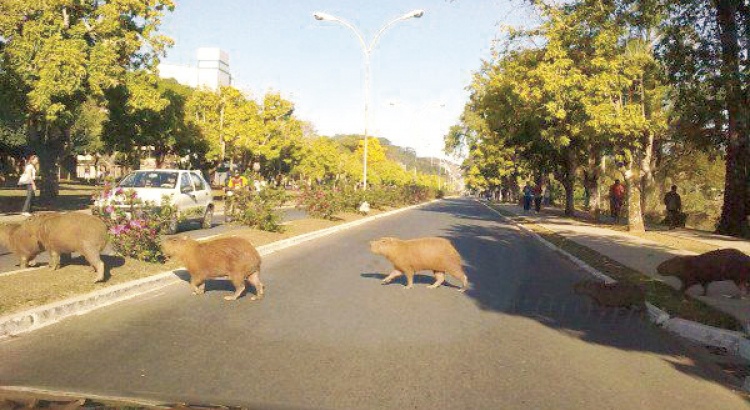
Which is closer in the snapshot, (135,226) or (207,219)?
(135,226)

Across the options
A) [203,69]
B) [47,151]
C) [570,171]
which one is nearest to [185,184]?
[47,151]

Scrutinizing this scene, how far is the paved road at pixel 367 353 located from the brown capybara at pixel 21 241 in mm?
2164

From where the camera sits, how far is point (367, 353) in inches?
237

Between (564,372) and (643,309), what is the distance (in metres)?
3.71

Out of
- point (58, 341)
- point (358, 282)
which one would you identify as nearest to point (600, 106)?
point (358, 282)

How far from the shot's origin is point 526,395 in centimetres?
490

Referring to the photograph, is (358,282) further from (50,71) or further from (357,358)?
(50,71)

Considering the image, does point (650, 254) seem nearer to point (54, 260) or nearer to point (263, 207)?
point (263, 207)

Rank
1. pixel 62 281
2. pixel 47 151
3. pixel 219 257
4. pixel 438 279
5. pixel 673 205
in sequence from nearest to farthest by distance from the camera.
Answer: pixel 219 257, pixel 62 281, pixel 438 279, pixel 673 205, pixel 47 151

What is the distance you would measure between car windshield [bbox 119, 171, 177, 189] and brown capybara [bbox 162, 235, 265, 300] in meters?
10.3

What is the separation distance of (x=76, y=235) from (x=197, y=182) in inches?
454

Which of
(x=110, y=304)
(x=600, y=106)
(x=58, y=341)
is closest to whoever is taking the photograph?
(x=58, y=341)

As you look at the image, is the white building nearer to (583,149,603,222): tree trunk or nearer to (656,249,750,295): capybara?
(583,149,603,222): tree trunk

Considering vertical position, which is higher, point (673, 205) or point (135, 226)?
point (673, 205)
